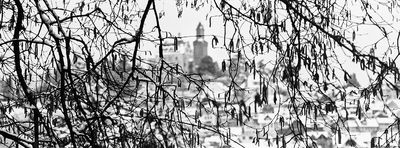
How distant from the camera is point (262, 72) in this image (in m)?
2.49

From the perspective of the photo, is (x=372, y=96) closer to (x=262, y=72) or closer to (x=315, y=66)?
(x=315, y=66)

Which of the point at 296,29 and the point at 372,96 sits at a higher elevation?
the point at 296,29

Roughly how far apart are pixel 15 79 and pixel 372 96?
74.8 inches

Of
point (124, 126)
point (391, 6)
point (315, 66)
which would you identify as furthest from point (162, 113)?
point (391, 6)

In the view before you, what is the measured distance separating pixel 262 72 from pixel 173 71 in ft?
1.50

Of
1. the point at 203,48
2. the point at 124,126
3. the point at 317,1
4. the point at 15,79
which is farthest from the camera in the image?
the point at 203,48

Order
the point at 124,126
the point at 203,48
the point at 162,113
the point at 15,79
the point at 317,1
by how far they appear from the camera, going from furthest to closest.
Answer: the point at 203,48 < the point at 15,79 < the point at 162,113 < the point at 124,126 < the point at 317,1

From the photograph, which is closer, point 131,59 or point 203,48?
point 131,59

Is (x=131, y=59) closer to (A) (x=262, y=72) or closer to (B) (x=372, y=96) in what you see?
(A) (x=262, y=72)

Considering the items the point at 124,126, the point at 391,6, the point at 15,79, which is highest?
the point at 391,6

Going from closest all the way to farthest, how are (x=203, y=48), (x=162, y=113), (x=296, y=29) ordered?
(x=296, y=29), (x=162, y=113), (x=203, y=48)

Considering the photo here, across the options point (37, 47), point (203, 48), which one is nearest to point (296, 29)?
point (37, 47)

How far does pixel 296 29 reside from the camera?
96.4 inches

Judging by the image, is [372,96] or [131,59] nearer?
[372,96]
